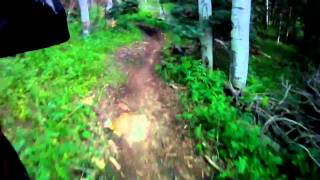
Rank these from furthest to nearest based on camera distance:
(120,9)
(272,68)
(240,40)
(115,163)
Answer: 1. (120,9)
2. (272,68)
3. (240,40)
4. (115,163)

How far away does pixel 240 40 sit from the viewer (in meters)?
8.38

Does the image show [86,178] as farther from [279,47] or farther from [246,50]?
[279,47]

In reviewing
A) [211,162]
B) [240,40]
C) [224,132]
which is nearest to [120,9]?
[240,40]

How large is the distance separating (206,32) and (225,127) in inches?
142

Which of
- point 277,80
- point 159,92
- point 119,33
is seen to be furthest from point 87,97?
point 119,33

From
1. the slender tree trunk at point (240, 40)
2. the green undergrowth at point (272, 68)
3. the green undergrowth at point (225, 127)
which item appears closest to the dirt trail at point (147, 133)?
A: the green undergrowth at point (225, 127)

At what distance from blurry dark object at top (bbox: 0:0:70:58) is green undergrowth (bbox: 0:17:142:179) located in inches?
137

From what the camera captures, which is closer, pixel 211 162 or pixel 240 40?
pixel 211 162

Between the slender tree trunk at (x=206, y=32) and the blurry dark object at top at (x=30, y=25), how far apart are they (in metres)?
7.53

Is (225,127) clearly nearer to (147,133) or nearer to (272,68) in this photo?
(147,133)

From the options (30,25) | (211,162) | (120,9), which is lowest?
(211,162)

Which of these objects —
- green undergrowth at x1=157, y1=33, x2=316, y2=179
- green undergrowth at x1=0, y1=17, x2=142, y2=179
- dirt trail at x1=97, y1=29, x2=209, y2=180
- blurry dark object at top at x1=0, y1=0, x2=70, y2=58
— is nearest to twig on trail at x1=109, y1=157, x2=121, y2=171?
dirt trail at x1=97, y1=29, x2=209, y2=180

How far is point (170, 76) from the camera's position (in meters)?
9.02

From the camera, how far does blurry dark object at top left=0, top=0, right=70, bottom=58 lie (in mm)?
1465
